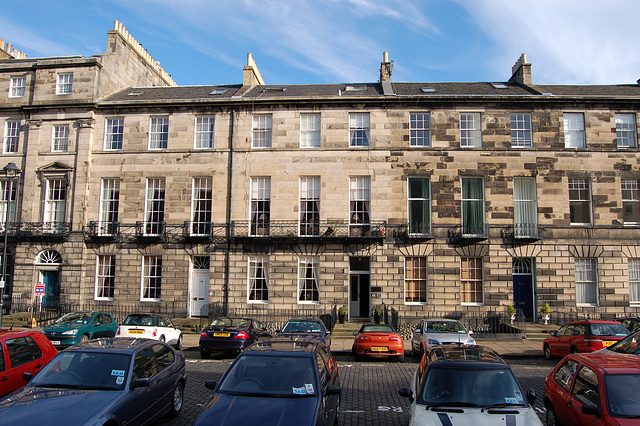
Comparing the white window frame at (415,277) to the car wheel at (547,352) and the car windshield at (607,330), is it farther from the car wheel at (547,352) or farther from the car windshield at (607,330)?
the car windshield at (607,330)

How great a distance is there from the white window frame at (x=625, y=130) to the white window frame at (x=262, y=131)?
19.0 m

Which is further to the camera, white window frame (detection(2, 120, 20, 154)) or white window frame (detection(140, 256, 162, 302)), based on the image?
white window frame (detection(2, 120, 20, 154))

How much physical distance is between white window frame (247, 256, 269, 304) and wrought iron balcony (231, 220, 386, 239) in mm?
1392

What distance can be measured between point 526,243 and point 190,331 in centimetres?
1775

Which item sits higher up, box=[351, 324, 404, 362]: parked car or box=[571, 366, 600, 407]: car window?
box=[571, 366, 600, 407]: car window

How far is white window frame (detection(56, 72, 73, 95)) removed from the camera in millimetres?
25995

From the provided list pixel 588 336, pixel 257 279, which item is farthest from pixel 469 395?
pixel 257 279

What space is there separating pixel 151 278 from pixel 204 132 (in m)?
8.71

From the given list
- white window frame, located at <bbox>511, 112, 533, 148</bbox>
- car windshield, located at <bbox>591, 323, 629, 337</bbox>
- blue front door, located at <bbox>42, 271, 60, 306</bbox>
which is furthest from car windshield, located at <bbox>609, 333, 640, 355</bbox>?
blue front door, located at <bbox>42, 271, 60, 306</bbox>

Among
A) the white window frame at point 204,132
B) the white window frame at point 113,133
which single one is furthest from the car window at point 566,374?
the white window frame at point 113,133

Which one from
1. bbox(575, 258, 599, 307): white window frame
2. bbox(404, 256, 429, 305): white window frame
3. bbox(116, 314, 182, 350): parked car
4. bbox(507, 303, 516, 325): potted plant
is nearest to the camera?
bbox(116, 314, 182, 350): parked car

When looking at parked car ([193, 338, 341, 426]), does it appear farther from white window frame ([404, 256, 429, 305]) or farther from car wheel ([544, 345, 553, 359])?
white window frame ([404, 256, 429, 305])

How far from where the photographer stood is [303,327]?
49.0 ft

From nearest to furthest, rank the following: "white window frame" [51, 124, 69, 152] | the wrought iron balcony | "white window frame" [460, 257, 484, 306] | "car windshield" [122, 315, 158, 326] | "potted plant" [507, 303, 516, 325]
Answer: "car windshield" [122, 315, 158, 326] < "potted plant" [507, 303, 516, 325] < "white window frame" [460, 257, 484, 306] < the wrought iron balcony < "white window frame" [51, 124, 69, 152]
